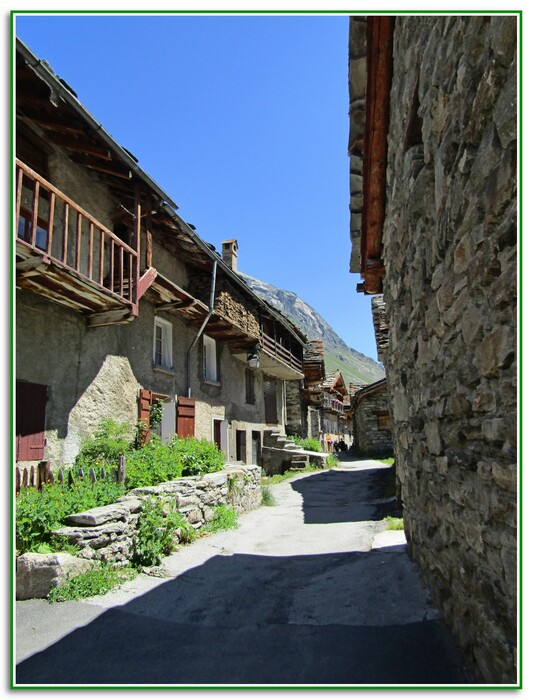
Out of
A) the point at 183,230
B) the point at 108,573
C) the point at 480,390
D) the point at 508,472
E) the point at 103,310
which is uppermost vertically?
the point at 183,230

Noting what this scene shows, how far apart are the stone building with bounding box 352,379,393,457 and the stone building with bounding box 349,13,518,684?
17.7 m

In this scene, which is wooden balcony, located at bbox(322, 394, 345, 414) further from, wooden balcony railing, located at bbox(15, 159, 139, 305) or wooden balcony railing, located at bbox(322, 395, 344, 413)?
wooden balcony railing, located at bbox(15, 159, 139, 305)

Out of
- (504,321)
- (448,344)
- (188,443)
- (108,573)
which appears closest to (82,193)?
(188,443)

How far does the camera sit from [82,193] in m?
9.16

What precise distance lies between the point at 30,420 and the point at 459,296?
→ 7134 millimetres

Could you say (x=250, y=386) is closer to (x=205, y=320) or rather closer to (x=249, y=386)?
(x=249, y=386)

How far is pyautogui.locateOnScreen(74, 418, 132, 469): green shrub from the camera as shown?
825 centimetres

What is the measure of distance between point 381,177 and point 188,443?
22.1ft

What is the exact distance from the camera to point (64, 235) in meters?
7.08

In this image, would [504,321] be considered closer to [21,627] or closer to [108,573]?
[21,627]

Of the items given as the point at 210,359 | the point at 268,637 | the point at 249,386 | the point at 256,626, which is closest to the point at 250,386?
the point at 249,386

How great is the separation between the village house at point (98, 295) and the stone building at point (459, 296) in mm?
4976

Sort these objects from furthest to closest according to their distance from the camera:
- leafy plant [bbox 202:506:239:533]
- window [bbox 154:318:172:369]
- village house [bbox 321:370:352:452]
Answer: village house [bbox 321:370:352:452], window [bbox 154:318:172:369], leafy plant [bbox 202:506:239:533]

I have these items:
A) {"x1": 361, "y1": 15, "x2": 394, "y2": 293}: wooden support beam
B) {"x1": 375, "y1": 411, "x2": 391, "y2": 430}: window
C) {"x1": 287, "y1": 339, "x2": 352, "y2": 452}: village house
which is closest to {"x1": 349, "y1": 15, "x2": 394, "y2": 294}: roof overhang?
{"x1": 361, "y1": 15, "x2": 394, "y2": 293}: wooden support beam
